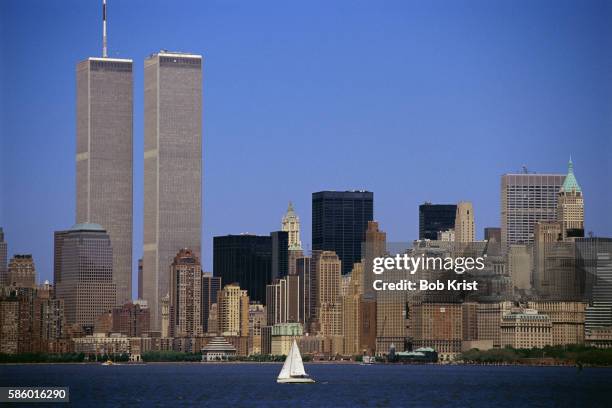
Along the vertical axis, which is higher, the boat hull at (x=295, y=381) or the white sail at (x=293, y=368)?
the white sail at (x=293, y=368)

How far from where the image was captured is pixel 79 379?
17700 cm

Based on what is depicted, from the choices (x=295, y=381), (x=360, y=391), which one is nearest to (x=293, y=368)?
(x=295, y=381)

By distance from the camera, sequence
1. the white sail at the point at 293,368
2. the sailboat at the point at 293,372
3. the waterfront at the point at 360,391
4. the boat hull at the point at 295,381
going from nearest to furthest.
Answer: the waterfront at the point at 360,391, the boat hull at the point at 295,381, the sailboat at the point at 293,372, the white sail at the point at 293,368

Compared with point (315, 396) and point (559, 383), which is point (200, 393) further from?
point (559, 383)

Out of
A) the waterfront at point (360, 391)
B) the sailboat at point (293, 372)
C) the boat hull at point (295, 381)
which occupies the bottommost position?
the waterfront at point (360, 391)

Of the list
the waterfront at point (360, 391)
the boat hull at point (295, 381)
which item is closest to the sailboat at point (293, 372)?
the boat hull at point (295, 381)

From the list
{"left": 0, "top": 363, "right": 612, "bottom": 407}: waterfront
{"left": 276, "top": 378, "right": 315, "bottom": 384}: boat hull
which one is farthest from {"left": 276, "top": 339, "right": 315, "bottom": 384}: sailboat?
{"left": 0, "top": 363, "right": 612, "bottom": 407}: waterfront

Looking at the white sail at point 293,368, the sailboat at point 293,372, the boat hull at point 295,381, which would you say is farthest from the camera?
the white sail at point 293,368

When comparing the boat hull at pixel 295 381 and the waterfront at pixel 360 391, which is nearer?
the waterfront at pixel 360 391

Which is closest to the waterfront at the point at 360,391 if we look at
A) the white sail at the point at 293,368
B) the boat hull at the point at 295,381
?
the boat hull at the point at 295,381

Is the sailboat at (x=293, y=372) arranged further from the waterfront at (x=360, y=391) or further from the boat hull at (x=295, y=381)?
the waterfront at (x=360, y=391)

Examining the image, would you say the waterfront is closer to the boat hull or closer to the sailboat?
the boat hull

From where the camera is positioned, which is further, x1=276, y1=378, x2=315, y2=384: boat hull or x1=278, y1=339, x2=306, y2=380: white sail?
x1=278, y1=339, x2=306, y2=380: white sail

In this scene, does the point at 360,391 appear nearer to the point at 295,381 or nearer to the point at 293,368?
the point at 295,381
